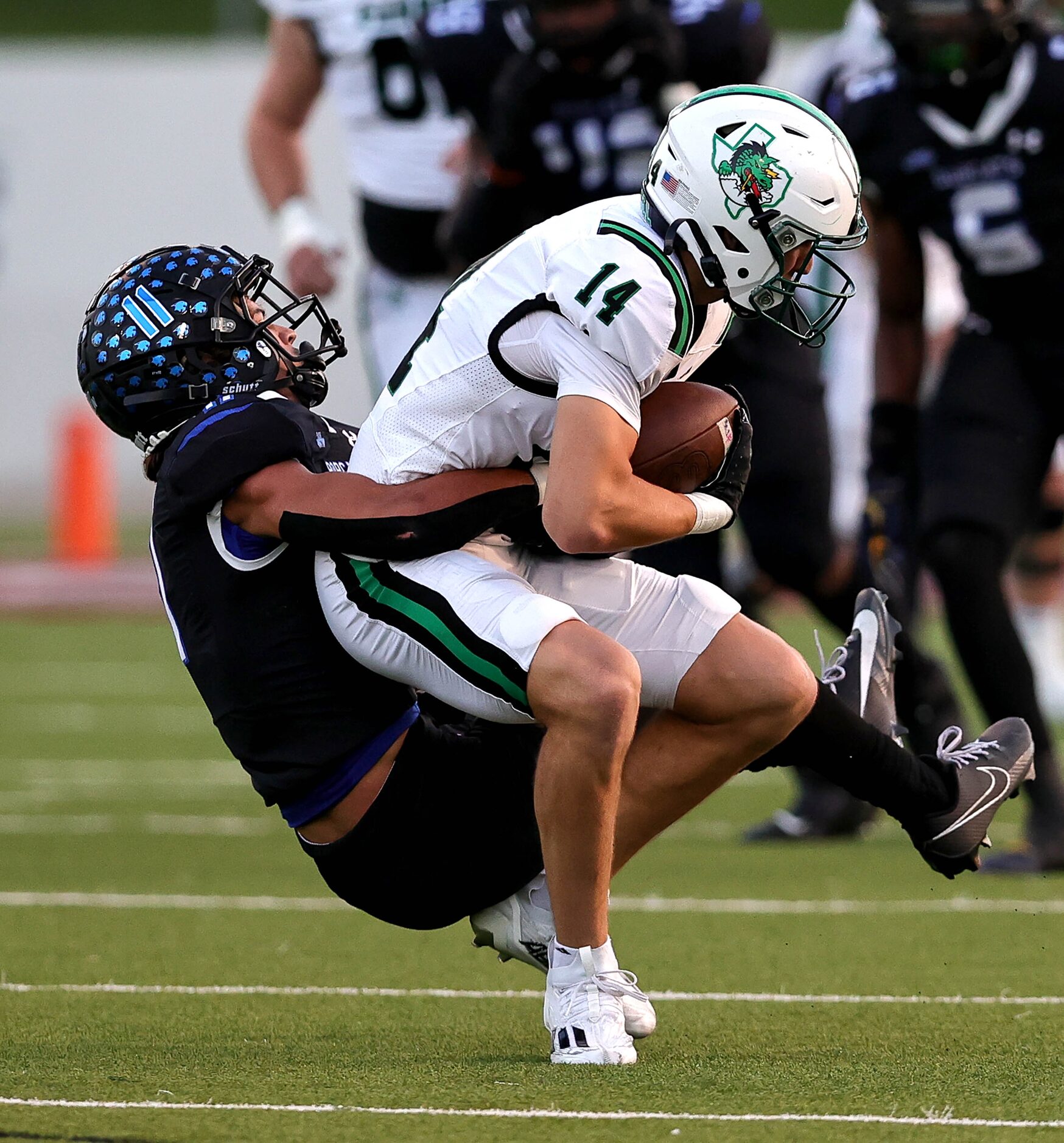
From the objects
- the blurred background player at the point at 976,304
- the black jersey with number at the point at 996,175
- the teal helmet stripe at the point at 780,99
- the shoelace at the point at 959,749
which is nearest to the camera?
the teal helmet stripe at the point at 780,99

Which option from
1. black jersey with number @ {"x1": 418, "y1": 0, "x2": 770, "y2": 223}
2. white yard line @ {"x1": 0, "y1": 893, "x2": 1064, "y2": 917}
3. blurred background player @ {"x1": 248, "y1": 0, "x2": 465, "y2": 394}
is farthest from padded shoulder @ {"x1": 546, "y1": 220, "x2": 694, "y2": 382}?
blurred background player @ {"x1": 248, "y1": 0, "x2": 465, "y2": 394}

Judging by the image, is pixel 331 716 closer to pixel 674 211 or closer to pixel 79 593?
pixel 674 211

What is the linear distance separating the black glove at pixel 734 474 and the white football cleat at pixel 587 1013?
76cm

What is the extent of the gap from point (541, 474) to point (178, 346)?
2.07 ft

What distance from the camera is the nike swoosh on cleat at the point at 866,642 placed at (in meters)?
3.74

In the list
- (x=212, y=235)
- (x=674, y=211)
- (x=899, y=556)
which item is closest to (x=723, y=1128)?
(x=674, y=211)

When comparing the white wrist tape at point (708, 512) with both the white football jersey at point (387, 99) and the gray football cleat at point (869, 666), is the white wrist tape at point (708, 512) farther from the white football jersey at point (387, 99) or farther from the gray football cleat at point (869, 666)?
the white football jersey at point (387, 99)

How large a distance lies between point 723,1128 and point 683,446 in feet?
3.80

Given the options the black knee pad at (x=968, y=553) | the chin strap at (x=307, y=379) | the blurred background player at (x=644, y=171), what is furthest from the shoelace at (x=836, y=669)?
the blurred background player at (x=644, y=171)

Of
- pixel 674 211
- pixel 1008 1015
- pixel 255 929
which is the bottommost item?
pixel 255 929

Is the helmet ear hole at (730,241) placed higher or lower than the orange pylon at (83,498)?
higher

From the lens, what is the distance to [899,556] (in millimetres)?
5344

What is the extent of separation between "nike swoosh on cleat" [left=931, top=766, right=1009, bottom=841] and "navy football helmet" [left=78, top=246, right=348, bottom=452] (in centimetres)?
129

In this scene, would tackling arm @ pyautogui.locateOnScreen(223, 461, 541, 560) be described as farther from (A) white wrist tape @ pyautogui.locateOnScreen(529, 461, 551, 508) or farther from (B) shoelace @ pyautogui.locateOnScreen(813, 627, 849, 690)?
(B) shoelace @ pyautogui.locateOnScreen(813, 627, 849, 690)
